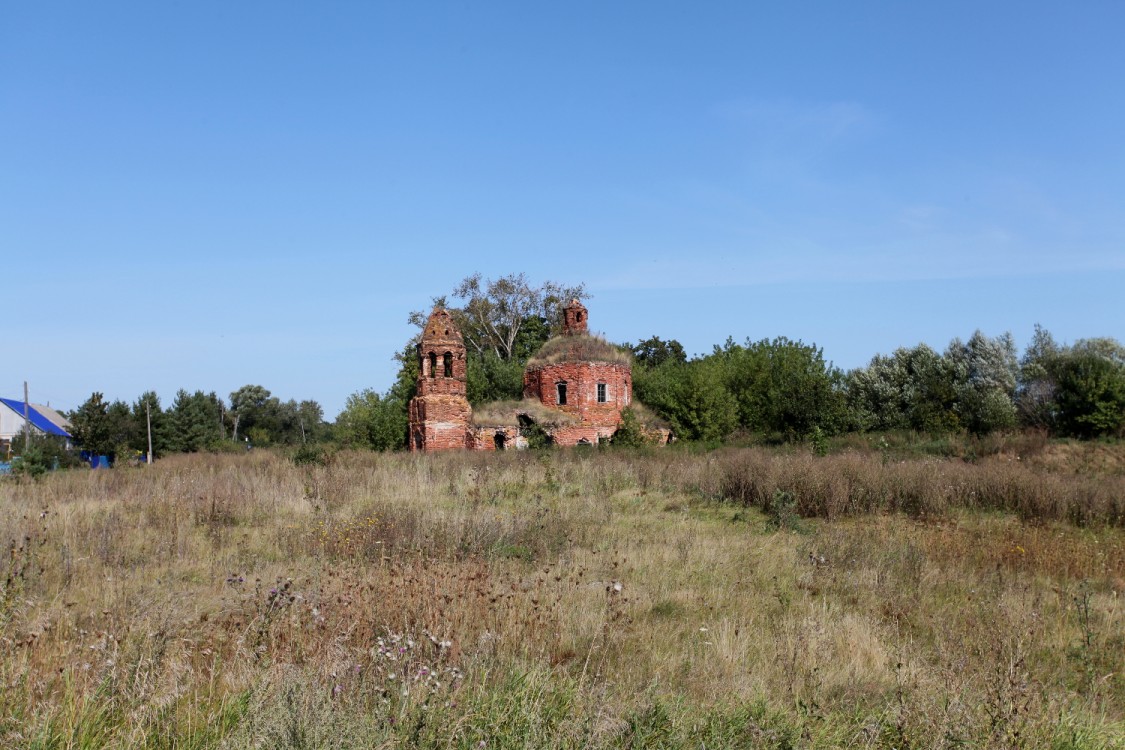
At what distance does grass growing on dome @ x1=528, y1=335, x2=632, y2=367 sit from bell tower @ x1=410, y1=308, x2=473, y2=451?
4.03 meters

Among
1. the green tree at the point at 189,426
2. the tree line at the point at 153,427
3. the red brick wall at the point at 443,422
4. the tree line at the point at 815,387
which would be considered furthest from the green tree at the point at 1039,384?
the green tree at the point at 189,426

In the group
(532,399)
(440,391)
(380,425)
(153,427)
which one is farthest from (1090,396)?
(153,427)

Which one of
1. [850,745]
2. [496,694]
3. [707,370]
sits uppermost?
[707,370]

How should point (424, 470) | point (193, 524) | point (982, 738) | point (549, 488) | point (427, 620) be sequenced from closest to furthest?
point (982, 738)
point (427, 620)
point (193, 524)
point (549, 488)
point (424, 470)

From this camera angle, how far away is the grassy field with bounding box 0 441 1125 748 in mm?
3738

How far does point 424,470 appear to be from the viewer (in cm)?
1538

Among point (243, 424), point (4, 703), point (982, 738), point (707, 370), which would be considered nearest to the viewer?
point (4, 703)

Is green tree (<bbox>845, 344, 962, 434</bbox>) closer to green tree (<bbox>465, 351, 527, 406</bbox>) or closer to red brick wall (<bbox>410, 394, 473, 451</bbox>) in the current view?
green tree (<bbox>465, 351, 527, 406</bbox>)

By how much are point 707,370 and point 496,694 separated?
38.8 meters

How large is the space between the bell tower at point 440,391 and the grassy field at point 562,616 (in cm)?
2124

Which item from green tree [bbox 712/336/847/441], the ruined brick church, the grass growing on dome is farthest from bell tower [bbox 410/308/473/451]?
green tree [bbox 712/336/847/441]

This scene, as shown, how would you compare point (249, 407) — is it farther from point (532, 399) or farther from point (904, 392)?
point (904, 392)

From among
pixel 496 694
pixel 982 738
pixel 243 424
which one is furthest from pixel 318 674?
pixel 243 424

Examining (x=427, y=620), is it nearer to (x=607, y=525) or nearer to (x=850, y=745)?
(x=850, y=745)
